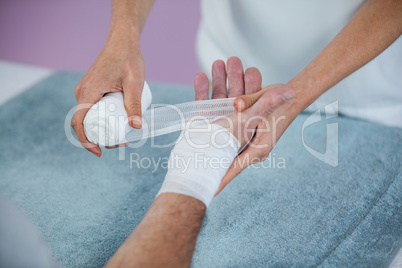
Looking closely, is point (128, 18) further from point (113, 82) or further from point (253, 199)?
point (253, 199)

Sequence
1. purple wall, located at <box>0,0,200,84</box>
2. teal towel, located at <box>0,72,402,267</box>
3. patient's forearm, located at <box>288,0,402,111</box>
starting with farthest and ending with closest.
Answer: purple wall, located at <box>0,0,200,84</box> < patient's forearm, located at <box>288,0,402,111</box> < teal towel, located at <box>0,72,402,267</box>

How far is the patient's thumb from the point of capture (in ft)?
2.98

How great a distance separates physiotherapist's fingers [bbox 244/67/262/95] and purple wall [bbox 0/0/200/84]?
1.42 metres

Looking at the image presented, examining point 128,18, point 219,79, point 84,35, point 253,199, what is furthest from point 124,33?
point 84,35

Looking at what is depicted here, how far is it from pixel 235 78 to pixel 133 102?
315mm

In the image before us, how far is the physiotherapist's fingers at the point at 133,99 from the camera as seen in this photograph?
909 millimetres

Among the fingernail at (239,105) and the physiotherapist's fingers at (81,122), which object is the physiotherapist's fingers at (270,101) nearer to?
the fingernail at (239,105)

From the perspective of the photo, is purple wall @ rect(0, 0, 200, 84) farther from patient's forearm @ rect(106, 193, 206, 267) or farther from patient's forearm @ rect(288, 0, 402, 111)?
patient's forearm @ rect(106, 193, 206, 267)

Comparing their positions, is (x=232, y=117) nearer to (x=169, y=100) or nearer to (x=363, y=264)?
(x=363, y=264)

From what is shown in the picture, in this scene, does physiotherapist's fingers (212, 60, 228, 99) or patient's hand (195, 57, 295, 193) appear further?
physiotherapist's fingers (212, 60, 228, 99)

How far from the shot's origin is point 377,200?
3.10 ft

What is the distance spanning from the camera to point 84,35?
9.32ft

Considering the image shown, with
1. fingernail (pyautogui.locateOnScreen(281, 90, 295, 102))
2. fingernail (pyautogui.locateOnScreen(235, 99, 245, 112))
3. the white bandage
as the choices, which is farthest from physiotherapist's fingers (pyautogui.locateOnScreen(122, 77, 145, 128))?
fingernail (pyautogui.locateOnScreen(281, 90, 295, 102))

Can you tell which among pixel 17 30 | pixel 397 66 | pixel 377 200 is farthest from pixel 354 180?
pixel 17 30
